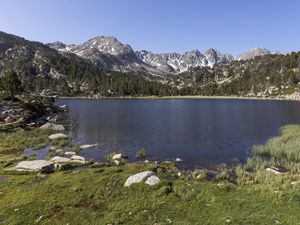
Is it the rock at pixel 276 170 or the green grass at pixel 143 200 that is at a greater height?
the green grass at pixel 143 200

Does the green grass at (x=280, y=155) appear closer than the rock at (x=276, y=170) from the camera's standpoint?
No

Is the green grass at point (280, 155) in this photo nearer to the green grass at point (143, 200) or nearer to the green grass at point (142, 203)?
the green grass at point (143, 200)

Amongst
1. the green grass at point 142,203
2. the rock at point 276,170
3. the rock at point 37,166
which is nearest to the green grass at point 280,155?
the rock at point 276,170

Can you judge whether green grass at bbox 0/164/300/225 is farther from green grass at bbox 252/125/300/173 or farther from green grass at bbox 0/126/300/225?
green grass at bbox 252/125/300/173

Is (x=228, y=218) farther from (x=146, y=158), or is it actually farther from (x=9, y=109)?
(x=9, y=109)

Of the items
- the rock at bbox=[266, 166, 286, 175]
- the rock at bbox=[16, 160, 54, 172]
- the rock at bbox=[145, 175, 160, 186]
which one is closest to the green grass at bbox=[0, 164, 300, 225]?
the rock at bbox=[145, 175, 160, 186]

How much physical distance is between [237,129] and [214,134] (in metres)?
10.9

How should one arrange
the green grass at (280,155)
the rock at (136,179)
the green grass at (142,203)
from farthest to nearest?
the green grass at (280,155)
the rock at (136,179)
the green grass at (142,203)

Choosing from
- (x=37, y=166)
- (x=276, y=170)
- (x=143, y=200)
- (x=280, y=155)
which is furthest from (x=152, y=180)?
(x=280, y=155)

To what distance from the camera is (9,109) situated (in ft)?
307

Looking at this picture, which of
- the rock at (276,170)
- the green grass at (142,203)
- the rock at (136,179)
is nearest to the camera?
the green grass at (142,203)

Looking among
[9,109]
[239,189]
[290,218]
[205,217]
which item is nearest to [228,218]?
[205,217]

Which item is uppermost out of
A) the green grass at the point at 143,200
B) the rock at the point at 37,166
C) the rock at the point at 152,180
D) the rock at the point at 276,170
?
the rock at the point at 152,180

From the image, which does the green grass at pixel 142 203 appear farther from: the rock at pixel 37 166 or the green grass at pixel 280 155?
the green grass at pixel 280 155
